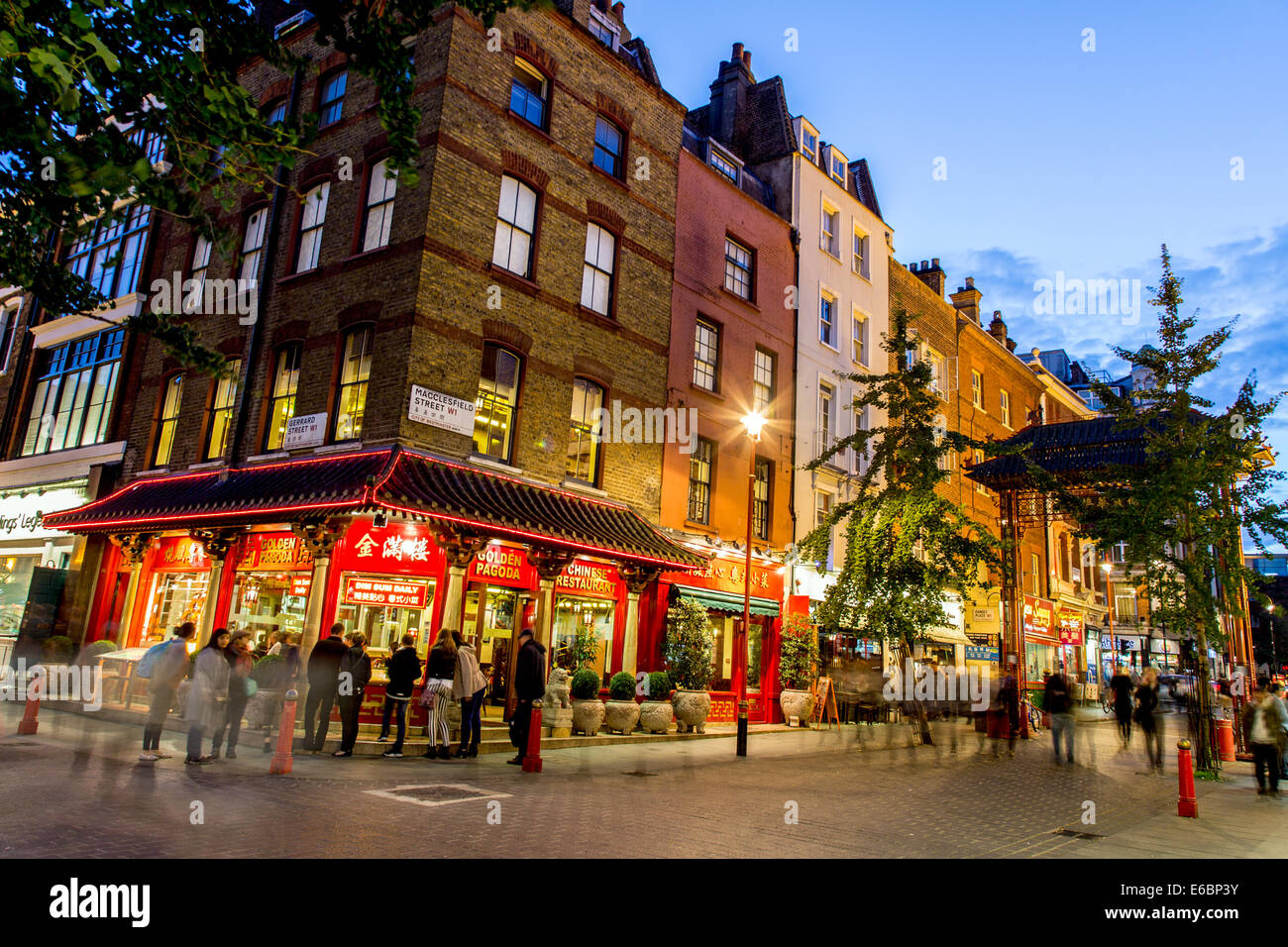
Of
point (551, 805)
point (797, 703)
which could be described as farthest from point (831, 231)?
point (551, 805)

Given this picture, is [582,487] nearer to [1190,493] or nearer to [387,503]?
[387,503]

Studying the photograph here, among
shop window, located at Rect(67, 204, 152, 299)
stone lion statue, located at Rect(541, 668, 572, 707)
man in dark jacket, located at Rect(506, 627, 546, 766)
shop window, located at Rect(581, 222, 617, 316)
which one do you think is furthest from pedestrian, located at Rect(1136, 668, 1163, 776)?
shop window, located at Rect(67, 204, 152, 299)

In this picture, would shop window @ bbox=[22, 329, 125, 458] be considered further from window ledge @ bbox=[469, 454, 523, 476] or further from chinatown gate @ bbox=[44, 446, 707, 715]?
window ledge @ bbox=[469, 454, 523, 476]

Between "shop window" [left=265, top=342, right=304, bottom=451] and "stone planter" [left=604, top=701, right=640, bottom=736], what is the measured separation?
870cm

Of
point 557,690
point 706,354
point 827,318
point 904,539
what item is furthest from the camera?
point 827,318

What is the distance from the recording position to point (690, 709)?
57.9ft

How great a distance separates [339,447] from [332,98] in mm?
8638

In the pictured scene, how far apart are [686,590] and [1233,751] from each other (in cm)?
1358

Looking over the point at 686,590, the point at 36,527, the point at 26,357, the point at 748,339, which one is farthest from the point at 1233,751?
the point at 26,357

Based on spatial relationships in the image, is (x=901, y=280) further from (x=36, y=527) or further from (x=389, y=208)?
(x=36, y=527)

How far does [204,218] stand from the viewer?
863cm

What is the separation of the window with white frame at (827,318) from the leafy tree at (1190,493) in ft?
32.3

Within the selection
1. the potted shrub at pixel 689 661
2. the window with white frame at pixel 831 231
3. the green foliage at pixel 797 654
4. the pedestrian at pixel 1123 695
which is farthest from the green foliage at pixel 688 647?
the window with white frame at pixel 831 231

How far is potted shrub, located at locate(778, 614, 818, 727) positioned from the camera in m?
22.0
